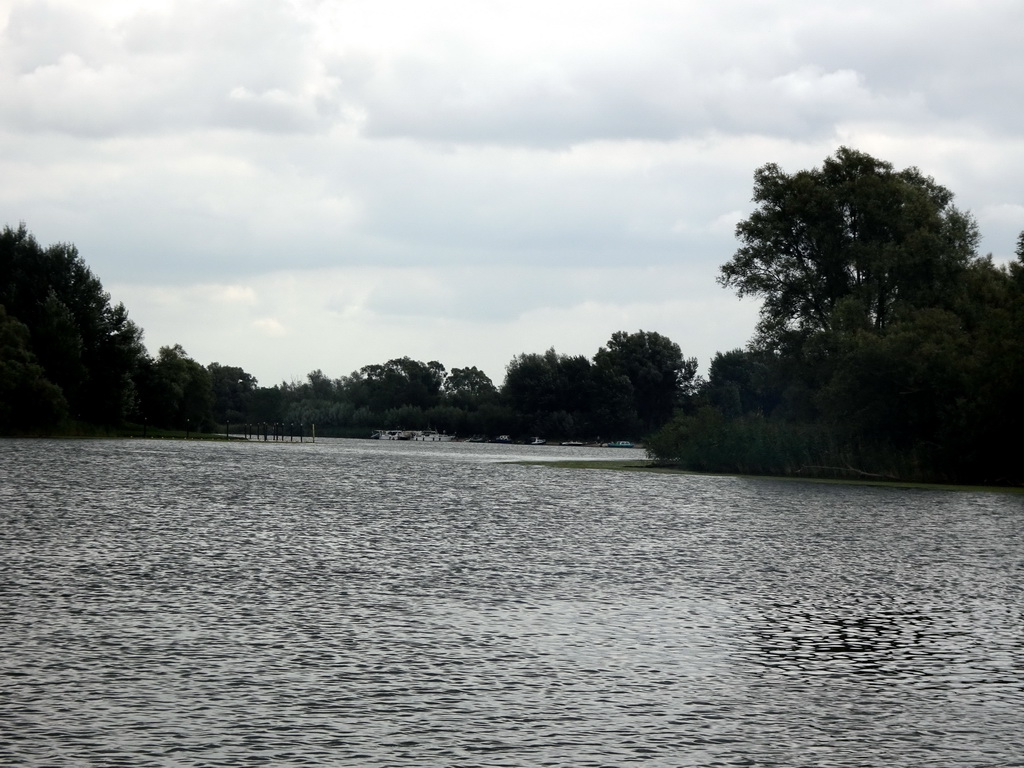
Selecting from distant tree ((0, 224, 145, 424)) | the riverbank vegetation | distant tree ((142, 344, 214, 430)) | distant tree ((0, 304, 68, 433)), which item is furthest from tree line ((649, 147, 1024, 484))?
distant tree ((142, 344, 214, 430))

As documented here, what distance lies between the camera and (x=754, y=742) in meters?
13.3

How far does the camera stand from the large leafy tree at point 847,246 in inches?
3300

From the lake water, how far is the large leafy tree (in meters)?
45.8

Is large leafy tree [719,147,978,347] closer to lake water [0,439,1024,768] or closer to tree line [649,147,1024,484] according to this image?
tree line [649,147,1024,484]

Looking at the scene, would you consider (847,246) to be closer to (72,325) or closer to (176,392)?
(72,325)

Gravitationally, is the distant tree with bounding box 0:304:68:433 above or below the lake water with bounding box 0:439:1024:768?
above

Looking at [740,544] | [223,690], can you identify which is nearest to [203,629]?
[223,690]

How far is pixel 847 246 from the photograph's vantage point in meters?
87.8

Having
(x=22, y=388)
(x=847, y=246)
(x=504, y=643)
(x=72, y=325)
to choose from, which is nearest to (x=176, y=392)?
(x=72, y=325)

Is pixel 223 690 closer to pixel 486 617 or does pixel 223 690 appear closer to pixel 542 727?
pixel 542 727

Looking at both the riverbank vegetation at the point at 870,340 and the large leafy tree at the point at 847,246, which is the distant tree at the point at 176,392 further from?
the large leafy tree at the point at 847,246

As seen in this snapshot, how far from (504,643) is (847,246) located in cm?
7402

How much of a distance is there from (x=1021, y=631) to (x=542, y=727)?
1069 centimetres

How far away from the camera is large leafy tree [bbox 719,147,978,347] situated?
83.8m
